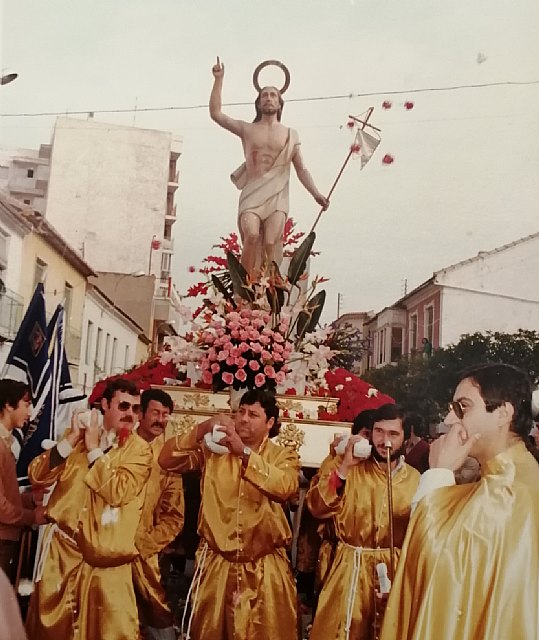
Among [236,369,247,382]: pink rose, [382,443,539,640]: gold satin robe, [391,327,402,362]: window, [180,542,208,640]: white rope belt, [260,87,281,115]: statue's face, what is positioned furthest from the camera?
→ [260,87,281,115]: statue's face

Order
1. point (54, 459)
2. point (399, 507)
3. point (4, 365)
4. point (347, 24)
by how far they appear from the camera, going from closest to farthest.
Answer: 1. point (399, 507)
2. point (54, 459)
3. point (4, 365)
4. point (347, 24)

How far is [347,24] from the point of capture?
4.05 m

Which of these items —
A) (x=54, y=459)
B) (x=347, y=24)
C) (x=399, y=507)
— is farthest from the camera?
(x=347, y=24)

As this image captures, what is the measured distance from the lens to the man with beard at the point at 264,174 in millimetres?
3969

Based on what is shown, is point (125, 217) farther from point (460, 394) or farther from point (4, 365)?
point (460, 394)

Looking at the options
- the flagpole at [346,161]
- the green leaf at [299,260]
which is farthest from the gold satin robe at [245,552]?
the flagpole at [346,161]

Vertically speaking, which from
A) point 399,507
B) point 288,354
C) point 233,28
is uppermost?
point 233,28

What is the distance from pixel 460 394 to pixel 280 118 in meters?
1.77

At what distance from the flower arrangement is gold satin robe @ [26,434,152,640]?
467mm

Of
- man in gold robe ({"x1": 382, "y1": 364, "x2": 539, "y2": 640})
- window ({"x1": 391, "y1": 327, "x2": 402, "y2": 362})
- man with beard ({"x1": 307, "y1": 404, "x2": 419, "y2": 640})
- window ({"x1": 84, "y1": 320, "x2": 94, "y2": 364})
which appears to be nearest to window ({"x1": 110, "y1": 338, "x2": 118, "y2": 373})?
window ({"x1": 84, "y1": 320, "x2": 94, "y2": 364})

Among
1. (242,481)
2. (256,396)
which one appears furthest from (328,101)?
(242,481)

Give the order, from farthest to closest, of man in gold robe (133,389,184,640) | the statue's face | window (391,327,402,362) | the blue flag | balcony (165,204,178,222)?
balcony (165,204,178,222) → the statue's face → window (391,327,402,362) → the blue flag → man in gold robe (133,389,184,640)

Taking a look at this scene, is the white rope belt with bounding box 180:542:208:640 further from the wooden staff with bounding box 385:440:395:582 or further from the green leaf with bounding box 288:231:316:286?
the green leaf with bounding box 288:231:316:286

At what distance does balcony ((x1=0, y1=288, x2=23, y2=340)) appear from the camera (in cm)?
382
